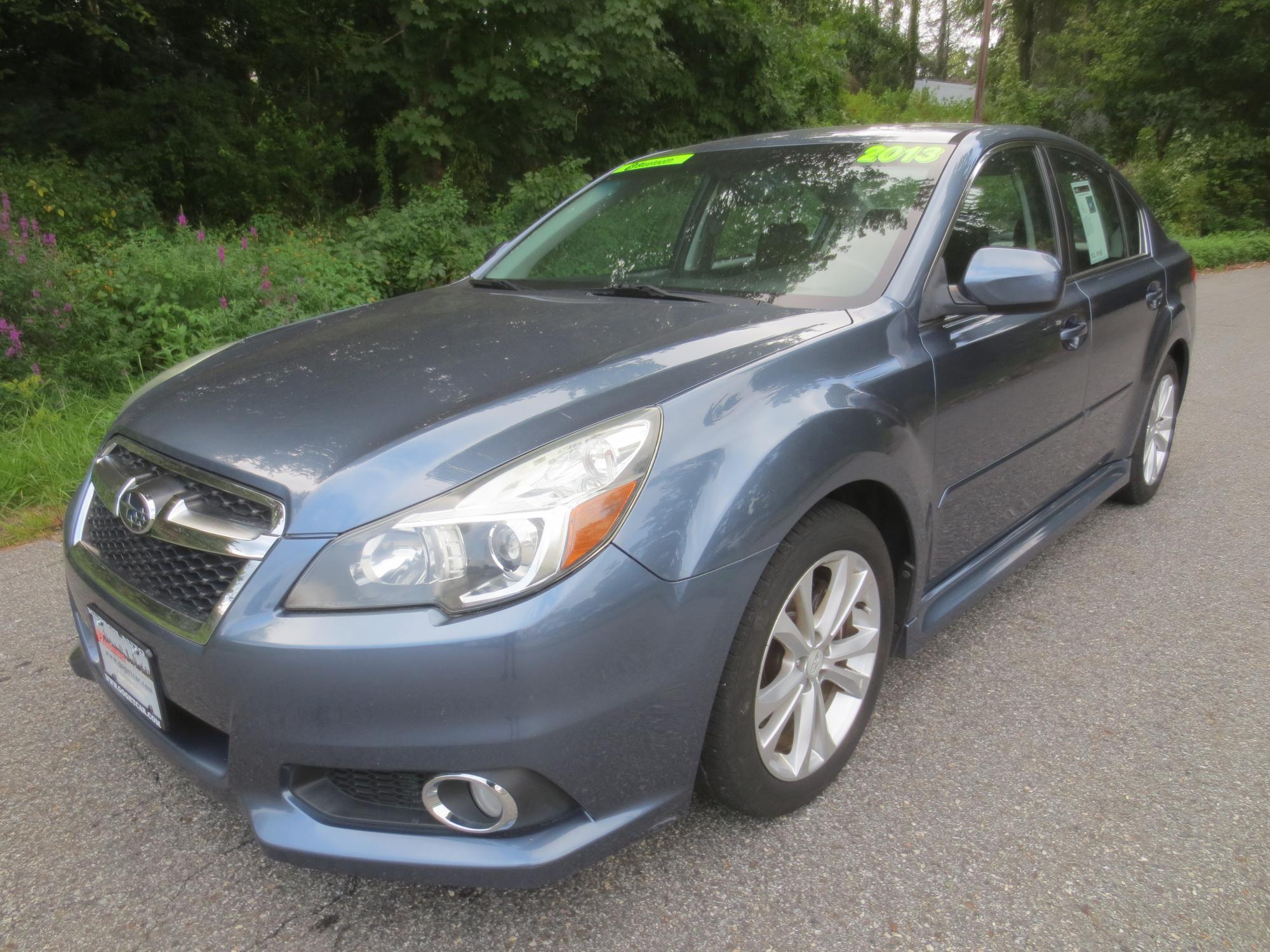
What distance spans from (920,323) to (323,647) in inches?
65.7

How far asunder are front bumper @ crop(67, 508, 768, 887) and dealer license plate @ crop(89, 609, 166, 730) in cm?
7

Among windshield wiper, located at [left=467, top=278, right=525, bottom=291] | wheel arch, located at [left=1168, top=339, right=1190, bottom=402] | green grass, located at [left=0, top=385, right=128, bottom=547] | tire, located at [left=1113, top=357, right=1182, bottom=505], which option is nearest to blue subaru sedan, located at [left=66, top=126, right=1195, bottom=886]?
windshield wiper, located at [left=467, top=278, right=525, bottom=291]

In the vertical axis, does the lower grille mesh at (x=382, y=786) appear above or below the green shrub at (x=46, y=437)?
above

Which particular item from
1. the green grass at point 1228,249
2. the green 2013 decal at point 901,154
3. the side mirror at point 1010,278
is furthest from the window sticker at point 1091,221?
the green grass at point 1228,249

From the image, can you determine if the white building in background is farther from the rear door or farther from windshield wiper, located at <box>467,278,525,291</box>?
windshield wiper, located at <box>467,278,525,291</box>

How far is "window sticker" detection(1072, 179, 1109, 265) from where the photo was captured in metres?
3.49

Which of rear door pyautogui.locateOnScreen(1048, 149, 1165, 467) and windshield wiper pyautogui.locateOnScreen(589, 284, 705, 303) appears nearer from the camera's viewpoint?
windshield wiper pyautogui.locateOnScreen(589, 284, 705, 303)

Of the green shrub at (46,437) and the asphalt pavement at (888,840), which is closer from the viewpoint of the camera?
the asphalt pavement at (888,840)

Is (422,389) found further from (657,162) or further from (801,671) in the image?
(657,162)

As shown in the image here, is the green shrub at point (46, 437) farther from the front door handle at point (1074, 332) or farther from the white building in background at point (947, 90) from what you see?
the white building in background at point (947, 90)

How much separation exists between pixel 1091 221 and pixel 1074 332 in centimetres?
70

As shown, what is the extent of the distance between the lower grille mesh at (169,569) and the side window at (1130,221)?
11.6 ft

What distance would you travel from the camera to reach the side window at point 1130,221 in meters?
3.87

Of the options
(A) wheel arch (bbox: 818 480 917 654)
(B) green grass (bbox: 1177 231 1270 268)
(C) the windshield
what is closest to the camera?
(A) wheel arch (bbox: 818 480 917 654)
